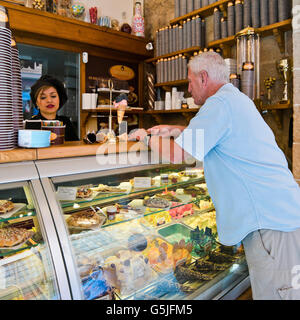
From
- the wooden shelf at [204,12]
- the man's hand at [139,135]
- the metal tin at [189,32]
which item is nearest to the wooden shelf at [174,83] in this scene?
the metal tin at [189,32]

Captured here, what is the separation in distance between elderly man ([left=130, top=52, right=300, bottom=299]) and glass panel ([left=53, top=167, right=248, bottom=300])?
44 cm

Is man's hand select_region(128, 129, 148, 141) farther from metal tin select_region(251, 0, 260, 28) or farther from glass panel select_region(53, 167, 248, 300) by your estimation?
metal tin select_region(251, 0, 260, 28)

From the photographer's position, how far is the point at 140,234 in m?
1.74

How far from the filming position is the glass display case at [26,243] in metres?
1.15

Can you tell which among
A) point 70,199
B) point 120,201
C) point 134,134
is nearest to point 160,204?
point 120,201

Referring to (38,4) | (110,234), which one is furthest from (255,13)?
(110,234)

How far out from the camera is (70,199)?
1414 millimetres

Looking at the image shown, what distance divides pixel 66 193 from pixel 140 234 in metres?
0.57

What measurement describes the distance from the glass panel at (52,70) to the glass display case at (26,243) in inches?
102

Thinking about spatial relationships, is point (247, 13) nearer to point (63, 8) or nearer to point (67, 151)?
point (63, 8)

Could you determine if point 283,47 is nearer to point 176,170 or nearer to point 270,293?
point 176,170

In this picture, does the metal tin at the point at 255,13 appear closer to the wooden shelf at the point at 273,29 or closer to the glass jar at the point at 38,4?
the wooden shelf at the point at 273,29
